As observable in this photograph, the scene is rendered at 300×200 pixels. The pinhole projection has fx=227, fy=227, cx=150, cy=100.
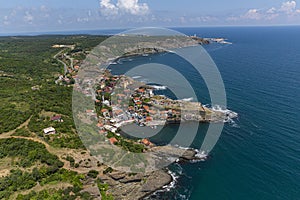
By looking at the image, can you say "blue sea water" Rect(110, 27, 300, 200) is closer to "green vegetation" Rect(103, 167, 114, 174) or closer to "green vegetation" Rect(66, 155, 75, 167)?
"green vegetation" Rect(103, 167, 114, 174)

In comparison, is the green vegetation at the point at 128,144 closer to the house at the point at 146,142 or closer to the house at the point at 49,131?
the house at the point at 146,142

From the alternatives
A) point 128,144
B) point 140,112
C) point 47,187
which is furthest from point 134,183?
point 140,112

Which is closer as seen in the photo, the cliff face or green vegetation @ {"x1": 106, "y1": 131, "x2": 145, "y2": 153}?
the cliff face

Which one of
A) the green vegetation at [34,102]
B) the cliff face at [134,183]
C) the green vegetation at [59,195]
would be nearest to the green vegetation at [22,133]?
Answer: the green vegetation at [34,102]

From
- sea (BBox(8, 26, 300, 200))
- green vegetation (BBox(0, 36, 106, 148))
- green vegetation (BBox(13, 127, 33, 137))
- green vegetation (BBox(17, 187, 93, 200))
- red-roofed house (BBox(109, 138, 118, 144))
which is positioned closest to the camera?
green vegetation (BBox(17, 187, 93, 200))

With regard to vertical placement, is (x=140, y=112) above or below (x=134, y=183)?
above

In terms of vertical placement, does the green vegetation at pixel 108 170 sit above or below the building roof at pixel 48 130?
below

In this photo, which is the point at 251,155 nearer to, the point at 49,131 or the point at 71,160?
the point at 71,160

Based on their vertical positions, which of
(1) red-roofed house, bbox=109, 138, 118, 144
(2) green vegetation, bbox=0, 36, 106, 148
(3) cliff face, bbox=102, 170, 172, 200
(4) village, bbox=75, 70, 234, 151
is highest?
(2) green vegetation, bbox=0, 36, 106, 148

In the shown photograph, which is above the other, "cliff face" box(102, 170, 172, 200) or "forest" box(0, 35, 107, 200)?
"forest" box(0, 35, 107, 200)

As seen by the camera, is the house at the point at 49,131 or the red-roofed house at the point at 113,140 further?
the red-roofed house at the point at 113,140

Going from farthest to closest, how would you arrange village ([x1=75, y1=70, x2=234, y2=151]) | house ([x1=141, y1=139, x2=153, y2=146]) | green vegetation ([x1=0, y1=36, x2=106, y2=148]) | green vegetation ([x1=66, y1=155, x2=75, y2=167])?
village ([x1=75, y1=70, x2=234, y2=151])
house ([x1=141, y1=139, x2=153, y2=146])
green vegetation ([x1=0, y1=36, x2=106, y2=148])
green vegetation ([x1=66, y1=155, x2=75, y2=167])

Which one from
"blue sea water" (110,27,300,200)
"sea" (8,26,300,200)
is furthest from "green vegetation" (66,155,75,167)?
"sea" (8,26,300,200)
